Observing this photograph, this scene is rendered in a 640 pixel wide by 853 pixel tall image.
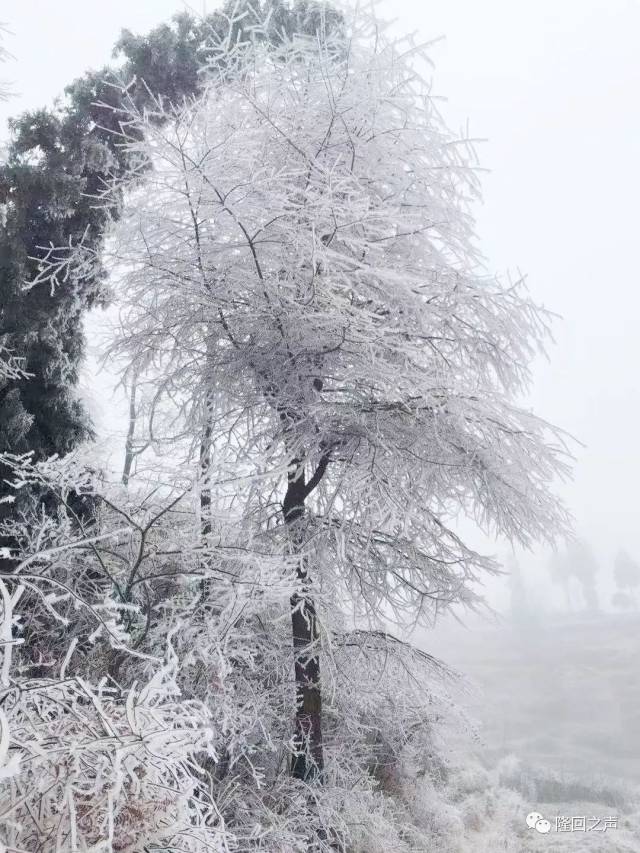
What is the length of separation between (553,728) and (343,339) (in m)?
9.97

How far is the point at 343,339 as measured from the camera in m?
4.38

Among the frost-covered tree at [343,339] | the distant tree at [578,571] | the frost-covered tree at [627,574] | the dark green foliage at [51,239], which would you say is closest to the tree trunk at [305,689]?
the frost-covered tree at [343,339]

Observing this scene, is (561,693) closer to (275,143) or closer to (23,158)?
(275,143)

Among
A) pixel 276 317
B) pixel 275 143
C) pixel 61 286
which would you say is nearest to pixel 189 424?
pixel 276 317

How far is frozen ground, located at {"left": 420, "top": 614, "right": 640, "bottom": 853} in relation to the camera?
674 centimetres

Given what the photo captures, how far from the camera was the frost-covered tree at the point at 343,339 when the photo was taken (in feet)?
14.4

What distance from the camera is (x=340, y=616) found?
522cm

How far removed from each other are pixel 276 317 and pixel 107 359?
74.9 inches

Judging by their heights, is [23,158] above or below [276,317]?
above

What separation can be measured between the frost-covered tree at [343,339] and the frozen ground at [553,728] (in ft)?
4.06

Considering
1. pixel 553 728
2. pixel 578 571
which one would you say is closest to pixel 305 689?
pixel 553 728

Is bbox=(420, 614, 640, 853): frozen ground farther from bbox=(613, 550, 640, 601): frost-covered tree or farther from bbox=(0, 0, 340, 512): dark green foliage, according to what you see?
bbox=(613, 550, 640, 601): frost-covered tree

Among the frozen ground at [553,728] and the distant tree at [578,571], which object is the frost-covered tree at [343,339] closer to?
the frozen ground at [553,728]

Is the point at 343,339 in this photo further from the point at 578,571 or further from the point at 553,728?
the point at 578,571
